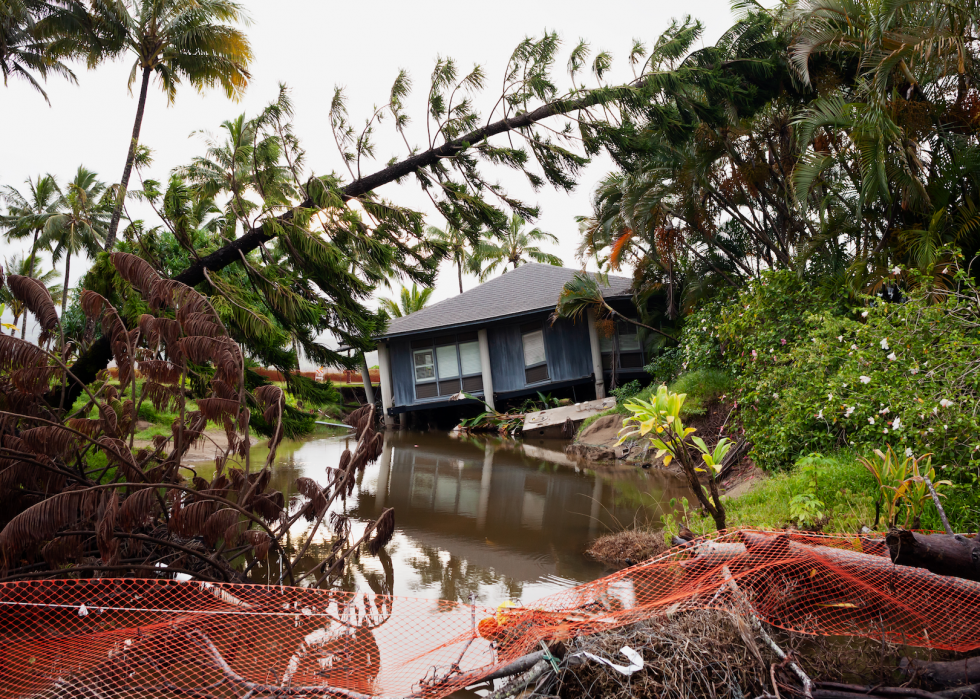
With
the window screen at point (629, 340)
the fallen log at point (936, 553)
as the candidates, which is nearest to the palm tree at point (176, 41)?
the window screen at point (629, 340)

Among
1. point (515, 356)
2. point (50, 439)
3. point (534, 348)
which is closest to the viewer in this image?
point (50, 439)

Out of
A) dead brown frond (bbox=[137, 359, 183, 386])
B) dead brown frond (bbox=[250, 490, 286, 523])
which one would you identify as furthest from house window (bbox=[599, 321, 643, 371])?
dead brown frond (bbox=[137, 359, 183, 386])

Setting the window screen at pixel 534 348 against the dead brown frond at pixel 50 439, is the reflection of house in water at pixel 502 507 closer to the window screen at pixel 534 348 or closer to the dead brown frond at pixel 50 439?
the dead brown frond at pixel 50 439

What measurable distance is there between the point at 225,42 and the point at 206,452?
10.9 metres

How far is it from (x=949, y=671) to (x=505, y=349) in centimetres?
1948

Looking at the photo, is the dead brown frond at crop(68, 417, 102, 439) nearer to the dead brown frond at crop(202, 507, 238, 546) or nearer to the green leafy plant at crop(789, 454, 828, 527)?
the dead brown frond at crop(202, 507, 238, 546)

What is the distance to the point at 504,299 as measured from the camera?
23.3 meters

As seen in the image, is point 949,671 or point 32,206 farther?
point 32,206

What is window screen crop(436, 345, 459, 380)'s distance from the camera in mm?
23500

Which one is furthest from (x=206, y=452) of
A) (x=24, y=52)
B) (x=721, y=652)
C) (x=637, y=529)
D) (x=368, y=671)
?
(x=721, y=652)

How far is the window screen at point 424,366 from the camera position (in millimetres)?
23734

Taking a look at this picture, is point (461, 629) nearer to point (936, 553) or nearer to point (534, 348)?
point (936, 553)

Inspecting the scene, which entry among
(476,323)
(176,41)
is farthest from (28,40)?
(476,323)

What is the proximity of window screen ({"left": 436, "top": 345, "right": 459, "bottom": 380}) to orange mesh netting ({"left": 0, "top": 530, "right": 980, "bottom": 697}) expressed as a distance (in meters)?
18.6
